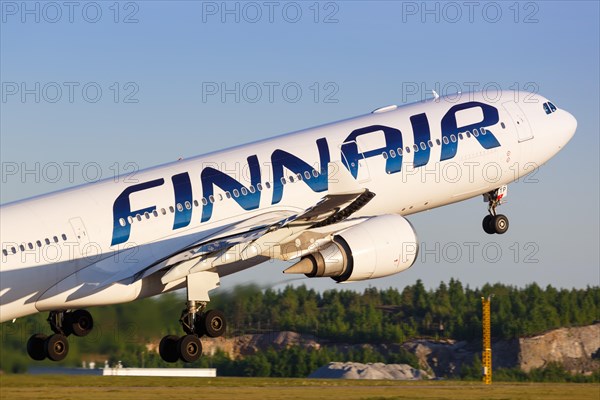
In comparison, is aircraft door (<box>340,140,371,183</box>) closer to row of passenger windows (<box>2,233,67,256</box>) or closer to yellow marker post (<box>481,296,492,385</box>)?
row of passenger windows (<box>2,233,67,256</box>)

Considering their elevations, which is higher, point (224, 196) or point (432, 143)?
point (432, 143)

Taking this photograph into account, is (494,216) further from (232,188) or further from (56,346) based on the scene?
(56,346)

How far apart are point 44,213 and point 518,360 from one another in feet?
134

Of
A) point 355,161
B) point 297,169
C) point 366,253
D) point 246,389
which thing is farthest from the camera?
point 246,389

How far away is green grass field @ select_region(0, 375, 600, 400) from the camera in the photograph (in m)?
42.7

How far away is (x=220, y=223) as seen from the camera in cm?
3659

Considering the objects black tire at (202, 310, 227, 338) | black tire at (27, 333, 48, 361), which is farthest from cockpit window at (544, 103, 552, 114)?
black tire at (27, 333, 48, 361)

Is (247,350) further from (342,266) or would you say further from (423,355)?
(342,266)

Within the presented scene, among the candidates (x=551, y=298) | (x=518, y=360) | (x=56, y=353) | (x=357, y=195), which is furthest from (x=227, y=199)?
(x=551, y=298)

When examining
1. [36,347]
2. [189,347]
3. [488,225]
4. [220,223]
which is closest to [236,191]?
[220,223]

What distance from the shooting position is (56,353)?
3906cm

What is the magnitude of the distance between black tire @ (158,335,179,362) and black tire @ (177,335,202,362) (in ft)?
0.79

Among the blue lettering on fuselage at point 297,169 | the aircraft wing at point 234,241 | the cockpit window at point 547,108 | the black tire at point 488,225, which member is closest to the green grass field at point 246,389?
the black tire at point 488,225

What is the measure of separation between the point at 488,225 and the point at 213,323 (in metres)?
13.4
